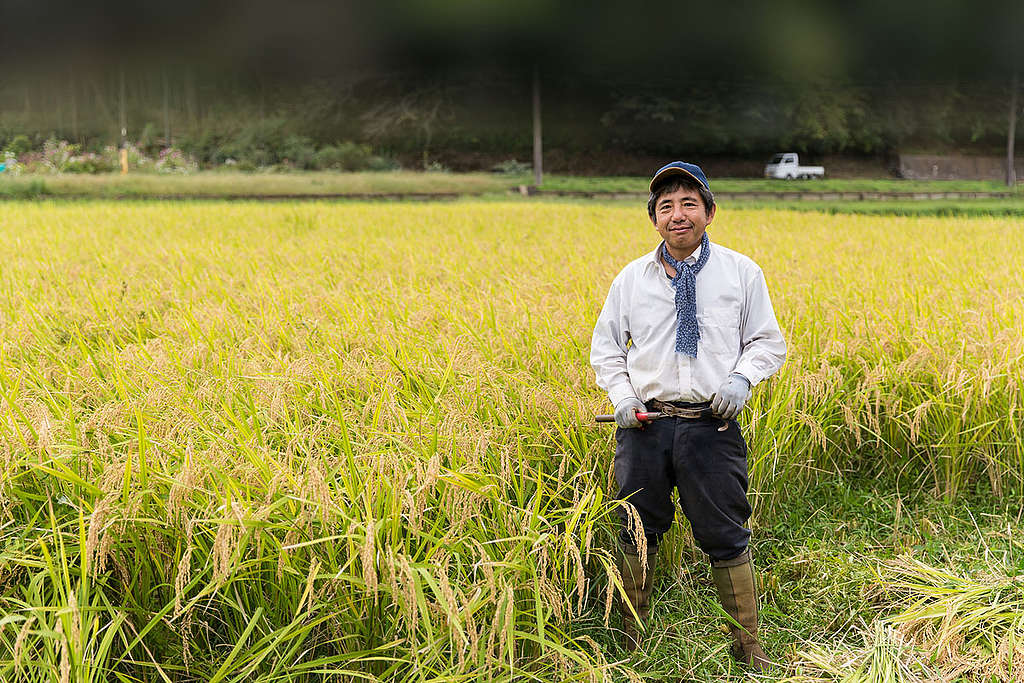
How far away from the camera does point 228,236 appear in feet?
27.8

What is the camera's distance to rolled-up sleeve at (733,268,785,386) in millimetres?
1848

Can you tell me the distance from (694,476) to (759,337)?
40 centimetres

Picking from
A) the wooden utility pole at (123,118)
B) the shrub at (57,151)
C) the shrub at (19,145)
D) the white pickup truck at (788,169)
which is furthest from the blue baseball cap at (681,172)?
the shrub at (19,145)

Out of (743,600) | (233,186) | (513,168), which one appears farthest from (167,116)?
(743,600)

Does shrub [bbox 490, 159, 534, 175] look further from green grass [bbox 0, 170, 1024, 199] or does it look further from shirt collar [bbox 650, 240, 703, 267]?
shirt collar [bbox 650, 240, 703, 267]

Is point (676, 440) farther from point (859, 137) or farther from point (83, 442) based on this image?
point (859, 137)

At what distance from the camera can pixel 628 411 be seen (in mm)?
1826

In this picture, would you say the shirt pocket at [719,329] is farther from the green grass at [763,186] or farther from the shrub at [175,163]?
the shrub at [175,163]

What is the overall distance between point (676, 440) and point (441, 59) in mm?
35441

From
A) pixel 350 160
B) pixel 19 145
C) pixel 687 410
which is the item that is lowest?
pixel 687 410

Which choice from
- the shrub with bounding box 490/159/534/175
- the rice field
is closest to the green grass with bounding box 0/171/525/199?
the shrub with bounding box 490/159/534/175

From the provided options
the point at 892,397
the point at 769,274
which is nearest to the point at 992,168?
the point at 769,274

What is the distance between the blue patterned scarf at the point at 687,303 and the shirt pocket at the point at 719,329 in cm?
2

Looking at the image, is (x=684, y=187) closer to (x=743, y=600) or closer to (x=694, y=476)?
(x=694, y=476)
